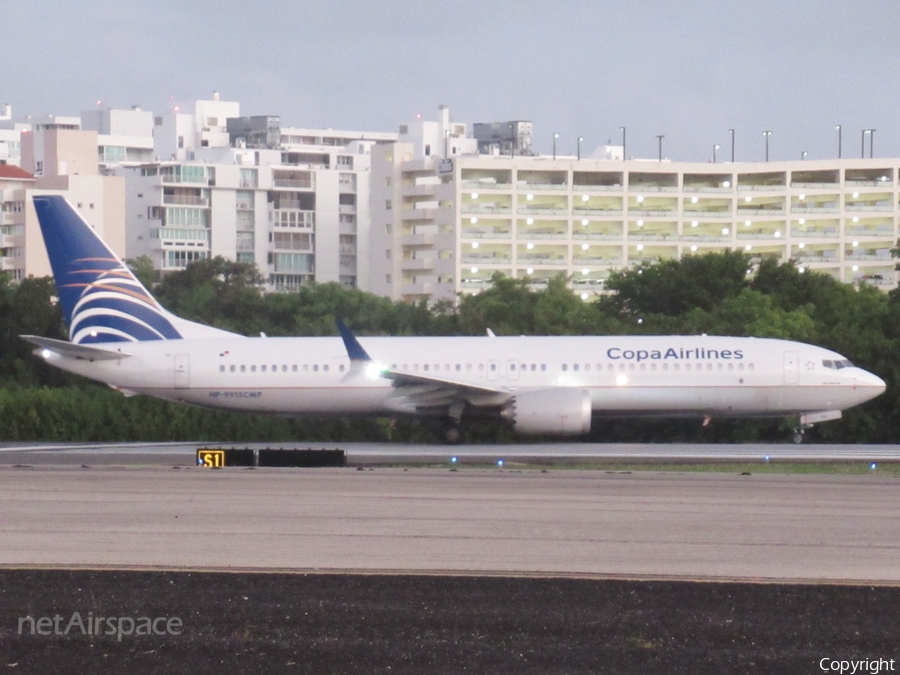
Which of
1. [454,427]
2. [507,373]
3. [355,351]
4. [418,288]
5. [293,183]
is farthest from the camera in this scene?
[293,183]

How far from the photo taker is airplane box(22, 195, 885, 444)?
3606 centimetres

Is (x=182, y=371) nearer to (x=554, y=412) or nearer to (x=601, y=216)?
(x=554, y=412)

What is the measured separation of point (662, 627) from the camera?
40.5ft

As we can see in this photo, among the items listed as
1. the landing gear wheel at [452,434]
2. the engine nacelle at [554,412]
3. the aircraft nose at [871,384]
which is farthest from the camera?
the landing gear wheel at [452,434]

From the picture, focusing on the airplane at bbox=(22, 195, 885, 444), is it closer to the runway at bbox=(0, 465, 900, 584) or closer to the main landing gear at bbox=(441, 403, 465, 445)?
the main landing gear at bbox=(441, 403, 465, 445)

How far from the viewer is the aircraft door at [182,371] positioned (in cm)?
3703

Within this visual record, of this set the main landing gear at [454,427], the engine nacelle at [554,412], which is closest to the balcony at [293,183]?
the main landing gear at [454,427]

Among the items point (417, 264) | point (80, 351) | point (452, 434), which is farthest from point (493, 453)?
point (417, 264)

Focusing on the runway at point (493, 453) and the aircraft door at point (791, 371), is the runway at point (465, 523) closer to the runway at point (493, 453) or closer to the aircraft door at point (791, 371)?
the runway at point (493, 453)

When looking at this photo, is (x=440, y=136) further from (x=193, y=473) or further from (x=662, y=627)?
(x=662, y=627)

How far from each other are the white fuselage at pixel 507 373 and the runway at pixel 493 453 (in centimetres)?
116

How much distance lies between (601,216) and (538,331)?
9208 cm

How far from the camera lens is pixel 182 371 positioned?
121 feet

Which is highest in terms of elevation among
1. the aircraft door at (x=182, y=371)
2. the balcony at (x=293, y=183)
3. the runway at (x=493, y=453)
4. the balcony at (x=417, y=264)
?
the balcony at (x=293, y=183)
